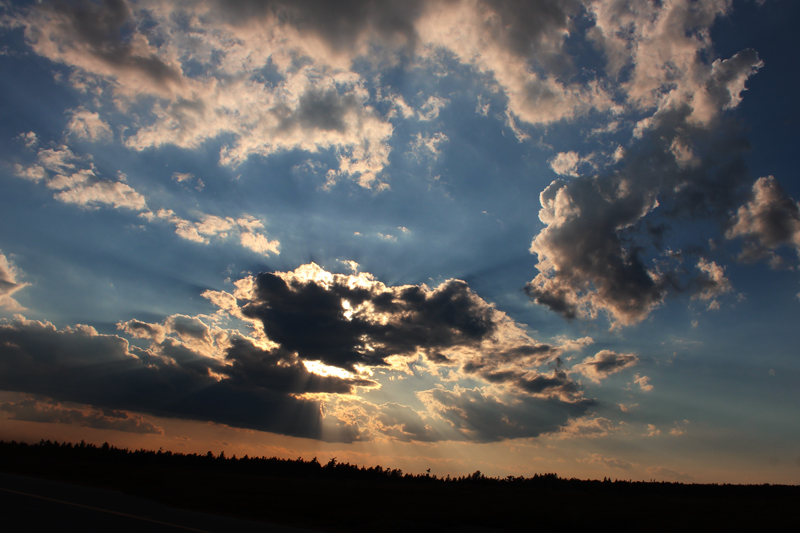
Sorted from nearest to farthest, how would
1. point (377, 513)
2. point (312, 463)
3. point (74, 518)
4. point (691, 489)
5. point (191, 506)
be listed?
point (74, 518) < point (191, 506) < point (377, 513) < point (691, 489) < point (312, 463)

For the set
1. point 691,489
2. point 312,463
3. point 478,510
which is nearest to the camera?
point 478,510

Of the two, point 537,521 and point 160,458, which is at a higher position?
point 537,521

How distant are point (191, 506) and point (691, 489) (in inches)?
4759

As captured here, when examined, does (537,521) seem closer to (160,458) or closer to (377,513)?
(377,513)

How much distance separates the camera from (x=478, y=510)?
42.5m

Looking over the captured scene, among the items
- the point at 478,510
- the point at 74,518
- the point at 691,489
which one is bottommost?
the point at 691,489

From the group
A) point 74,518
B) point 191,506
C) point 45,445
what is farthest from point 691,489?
point 45,445

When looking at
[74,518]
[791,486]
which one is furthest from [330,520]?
[791,486]

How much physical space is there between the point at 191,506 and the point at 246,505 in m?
7.01

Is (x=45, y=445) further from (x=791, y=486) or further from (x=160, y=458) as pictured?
(x=791, y=486)

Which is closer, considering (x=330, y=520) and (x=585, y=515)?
(x=330, y=520)

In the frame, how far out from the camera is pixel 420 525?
109 ft

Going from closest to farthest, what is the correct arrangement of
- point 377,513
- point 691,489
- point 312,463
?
point 377,513
point 691,489
point 312,463

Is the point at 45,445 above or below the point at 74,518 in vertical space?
below
